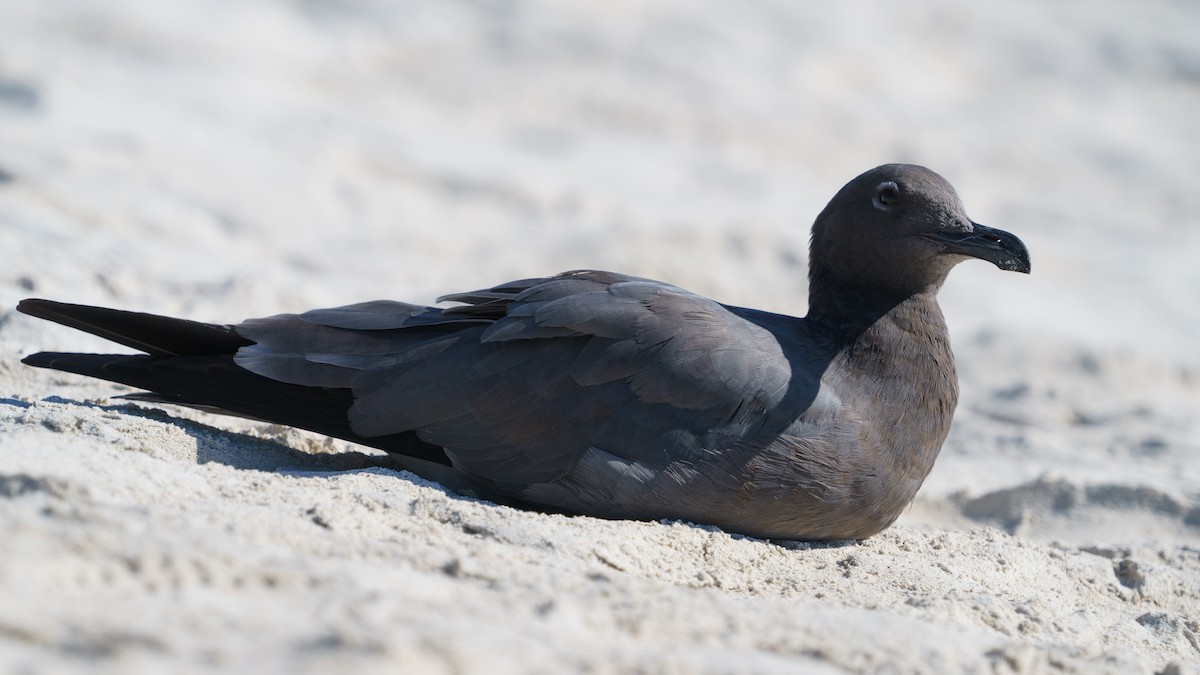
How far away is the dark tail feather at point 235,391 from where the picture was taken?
3.94 meters

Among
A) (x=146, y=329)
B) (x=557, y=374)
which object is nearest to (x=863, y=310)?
(x=557, y=374)

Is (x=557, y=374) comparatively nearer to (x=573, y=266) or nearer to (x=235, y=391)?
(x=235, y=391)

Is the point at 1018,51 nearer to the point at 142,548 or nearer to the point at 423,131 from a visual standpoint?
the point at 423,131

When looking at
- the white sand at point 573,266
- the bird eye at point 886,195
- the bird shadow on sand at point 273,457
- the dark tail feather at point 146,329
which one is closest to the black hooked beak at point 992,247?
the bird eye at point 886,195

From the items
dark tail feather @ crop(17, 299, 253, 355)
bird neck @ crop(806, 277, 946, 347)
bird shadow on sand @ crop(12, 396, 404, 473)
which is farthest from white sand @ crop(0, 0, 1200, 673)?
bird neck @ crop(806, 277, 946, 347)

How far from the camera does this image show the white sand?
97.6 inches

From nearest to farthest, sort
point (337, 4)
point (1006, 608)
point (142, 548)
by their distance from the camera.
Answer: point (142, 548) < point (1006, 608) < point (337, 4)

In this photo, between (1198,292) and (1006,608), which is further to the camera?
(1198,292)

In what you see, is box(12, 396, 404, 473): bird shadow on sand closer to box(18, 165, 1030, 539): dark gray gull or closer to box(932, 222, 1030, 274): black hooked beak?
box(18, 165, 1030, 539): dark gray gull

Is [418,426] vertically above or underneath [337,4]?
underneath

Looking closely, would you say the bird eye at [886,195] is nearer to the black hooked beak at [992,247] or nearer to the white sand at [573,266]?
the black hooked beak at [992,247]

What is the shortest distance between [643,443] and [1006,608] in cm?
109

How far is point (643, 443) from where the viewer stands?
3725mm

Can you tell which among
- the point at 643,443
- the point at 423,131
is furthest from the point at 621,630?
the point at 423,131
